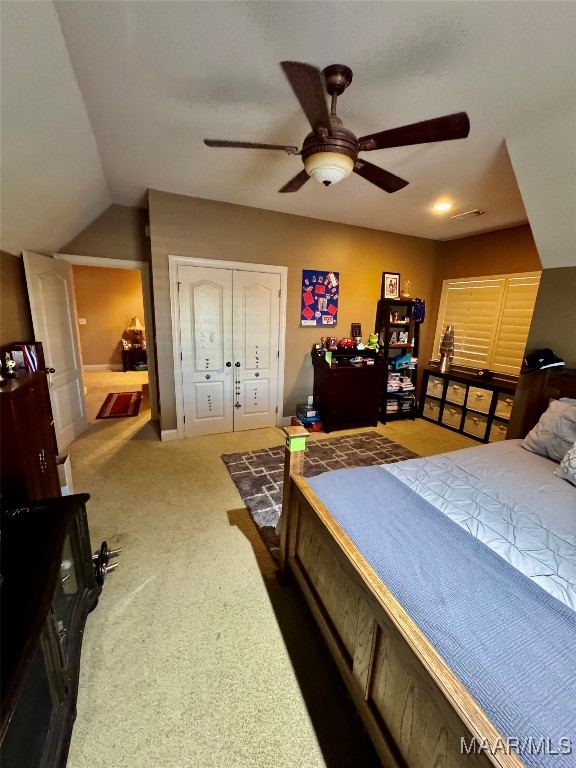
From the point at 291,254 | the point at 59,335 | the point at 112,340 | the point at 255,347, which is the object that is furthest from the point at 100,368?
the point at 291,254

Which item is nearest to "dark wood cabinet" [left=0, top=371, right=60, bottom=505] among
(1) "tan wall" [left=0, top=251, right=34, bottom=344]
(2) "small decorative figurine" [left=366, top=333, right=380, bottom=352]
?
(1) "tan wall" [left=0, top=251, right=34, bottom=344]

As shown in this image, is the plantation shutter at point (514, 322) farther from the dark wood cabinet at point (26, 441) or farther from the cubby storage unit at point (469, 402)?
the dark wood cabinet at point (26, 441)

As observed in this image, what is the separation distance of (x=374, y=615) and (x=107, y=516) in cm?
205

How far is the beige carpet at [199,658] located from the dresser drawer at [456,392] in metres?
3.26

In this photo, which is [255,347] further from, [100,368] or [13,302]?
[100,368]

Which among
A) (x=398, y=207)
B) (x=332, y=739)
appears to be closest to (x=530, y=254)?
(x=398, y=207)

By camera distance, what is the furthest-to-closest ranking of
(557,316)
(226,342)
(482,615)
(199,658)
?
(226,342)
(557,316)
(199,658)
(482,615)

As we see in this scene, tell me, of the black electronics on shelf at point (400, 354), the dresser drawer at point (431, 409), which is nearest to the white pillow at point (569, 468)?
the black electronics on shelf at point (400, 354)

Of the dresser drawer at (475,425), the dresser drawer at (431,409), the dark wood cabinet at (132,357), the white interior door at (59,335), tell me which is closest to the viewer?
the white interior door at (59,335)

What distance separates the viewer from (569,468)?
1703 millimetres

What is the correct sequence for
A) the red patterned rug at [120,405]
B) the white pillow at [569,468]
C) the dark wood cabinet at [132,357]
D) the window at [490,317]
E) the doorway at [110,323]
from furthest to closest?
the dark wood cabinet at [132,357], the doorway at [110,323], the red patterned rug at [120,405], the window at [490,317], the white pillow at [569,468]

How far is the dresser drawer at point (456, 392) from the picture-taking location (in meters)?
4.07

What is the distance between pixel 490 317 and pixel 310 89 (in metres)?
3.83

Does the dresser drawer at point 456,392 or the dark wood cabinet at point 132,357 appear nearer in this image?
the dresser drawer at point 456,392
